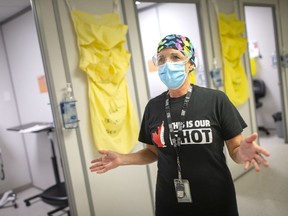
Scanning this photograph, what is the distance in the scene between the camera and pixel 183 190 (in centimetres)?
131

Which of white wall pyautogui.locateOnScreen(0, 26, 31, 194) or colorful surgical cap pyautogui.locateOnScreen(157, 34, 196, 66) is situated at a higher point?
colorful surgical cap pyautogui.locateOnScreen(157, 34, 196, 66)

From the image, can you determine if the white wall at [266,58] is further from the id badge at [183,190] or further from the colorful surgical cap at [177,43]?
the id badge at [183,190]

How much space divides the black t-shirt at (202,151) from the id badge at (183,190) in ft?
0.06

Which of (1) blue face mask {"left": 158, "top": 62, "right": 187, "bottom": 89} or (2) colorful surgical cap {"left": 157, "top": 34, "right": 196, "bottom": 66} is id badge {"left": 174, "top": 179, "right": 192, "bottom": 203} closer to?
(1) blue face mask {"left": 158, "top": 62, "right": 187, "bottom": 89}

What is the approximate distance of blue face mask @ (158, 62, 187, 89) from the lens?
1.38 m

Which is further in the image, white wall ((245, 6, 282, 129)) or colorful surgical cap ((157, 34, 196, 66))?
white wall ((245, 6, 282, 129))

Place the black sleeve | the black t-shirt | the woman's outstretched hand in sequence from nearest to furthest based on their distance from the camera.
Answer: the woman's outstretched hand
the black t-shirt
the black sleeve

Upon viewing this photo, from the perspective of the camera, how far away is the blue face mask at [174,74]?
1.38 meters

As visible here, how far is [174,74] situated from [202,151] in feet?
1.32

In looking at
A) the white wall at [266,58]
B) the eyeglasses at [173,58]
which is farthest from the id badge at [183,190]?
the white wall at [266,58]

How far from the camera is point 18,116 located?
424cm

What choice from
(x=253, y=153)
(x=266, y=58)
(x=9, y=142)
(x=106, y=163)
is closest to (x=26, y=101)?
(x=9, y=142)

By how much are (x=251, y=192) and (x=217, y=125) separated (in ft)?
7.40

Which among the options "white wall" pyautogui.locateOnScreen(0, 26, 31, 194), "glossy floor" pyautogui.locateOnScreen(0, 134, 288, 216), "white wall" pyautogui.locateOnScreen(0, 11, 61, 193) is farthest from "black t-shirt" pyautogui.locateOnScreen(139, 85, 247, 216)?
"white wall" pyautogui.locateOnScreen(0, 26, 31, 194)
